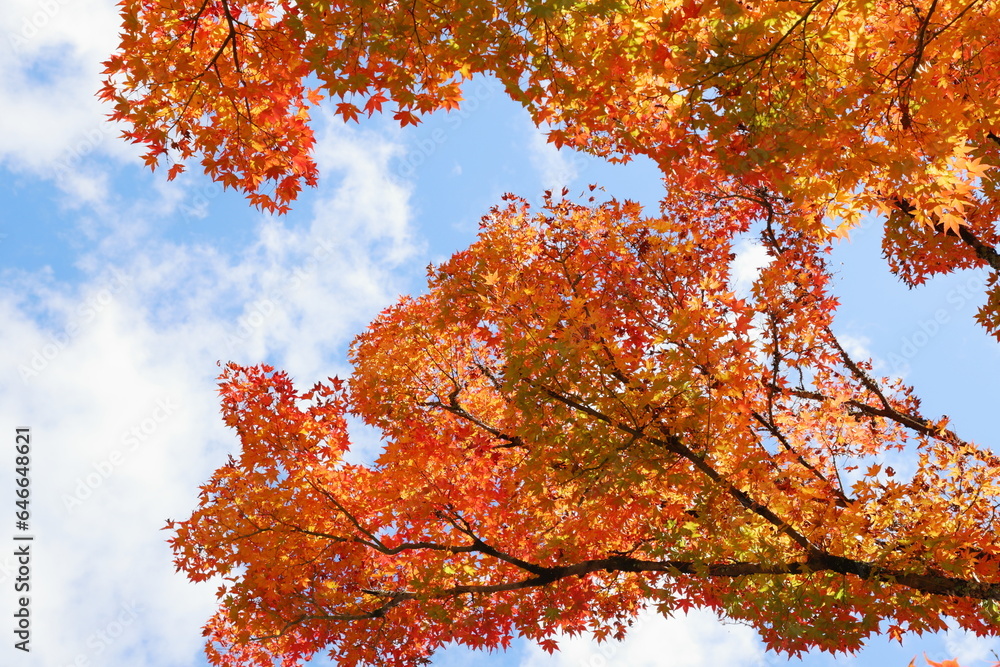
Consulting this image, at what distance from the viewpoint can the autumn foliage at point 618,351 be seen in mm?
5227

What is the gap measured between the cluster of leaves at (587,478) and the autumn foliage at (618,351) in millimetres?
40

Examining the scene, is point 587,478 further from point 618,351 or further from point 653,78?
point 653,78

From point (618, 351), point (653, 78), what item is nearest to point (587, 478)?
point (618, 351)

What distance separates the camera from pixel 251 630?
26.7 ft

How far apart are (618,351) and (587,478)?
1.20m

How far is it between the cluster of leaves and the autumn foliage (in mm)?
40

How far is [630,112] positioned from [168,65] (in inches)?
173

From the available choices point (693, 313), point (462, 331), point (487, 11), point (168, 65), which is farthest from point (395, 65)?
point (462, 331)

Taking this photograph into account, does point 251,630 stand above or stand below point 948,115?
below

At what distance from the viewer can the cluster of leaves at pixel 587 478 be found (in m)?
6.00

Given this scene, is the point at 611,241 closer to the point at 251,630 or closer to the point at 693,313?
the point at 693,313

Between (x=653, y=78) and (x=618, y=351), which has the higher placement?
(x=653, y=78)

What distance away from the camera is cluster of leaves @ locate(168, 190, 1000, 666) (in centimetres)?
600

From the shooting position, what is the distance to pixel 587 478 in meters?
6.00
